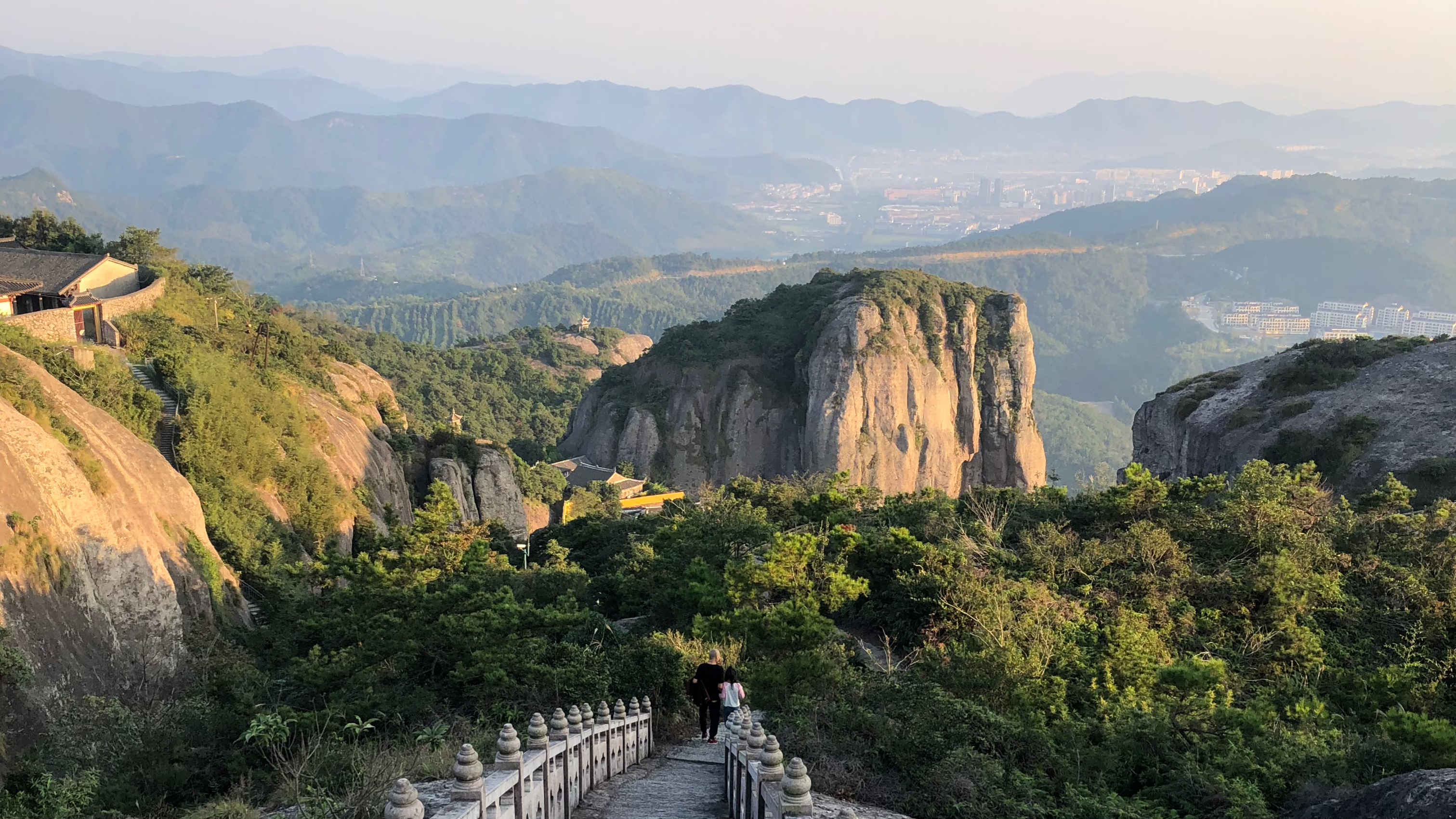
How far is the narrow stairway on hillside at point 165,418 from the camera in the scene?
78.1 feet

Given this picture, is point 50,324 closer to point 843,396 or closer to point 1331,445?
point 1331,445

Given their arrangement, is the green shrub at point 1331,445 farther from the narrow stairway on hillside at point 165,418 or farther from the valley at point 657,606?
the narrow stairway on hillside at point 165,418

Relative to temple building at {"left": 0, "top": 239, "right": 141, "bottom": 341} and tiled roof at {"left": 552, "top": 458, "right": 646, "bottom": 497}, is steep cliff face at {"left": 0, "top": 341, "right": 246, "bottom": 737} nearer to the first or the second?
temple building at {"left": 0, "top": 239, "right": 141, "bottom": 341}

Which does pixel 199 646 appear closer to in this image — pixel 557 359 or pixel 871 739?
pixel 871 739

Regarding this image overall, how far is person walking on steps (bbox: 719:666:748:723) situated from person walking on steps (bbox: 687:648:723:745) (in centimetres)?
7

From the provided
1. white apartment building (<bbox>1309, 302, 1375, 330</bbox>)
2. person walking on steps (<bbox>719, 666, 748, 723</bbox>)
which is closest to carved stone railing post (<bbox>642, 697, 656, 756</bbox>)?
person walking on steps (<bbox>719, 666, 748, 723</bbox>)

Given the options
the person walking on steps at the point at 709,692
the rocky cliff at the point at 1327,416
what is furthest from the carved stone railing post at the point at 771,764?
the rocky cliff at the point at 1327,416

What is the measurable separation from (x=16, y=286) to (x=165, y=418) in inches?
472

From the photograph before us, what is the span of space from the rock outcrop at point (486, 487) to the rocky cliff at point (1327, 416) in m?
23.6

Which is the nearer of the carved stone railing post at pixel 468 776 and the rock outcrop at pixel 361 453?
the carved stone railing post at pixel 468 776

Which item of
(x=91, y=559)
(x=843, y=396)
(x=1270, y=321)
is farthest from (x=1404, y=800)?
(x=1270, y=321)

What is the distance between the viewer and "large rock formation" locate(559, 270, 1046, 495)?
65688 mm

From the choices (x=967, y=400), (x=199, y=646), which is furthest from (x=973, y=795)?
(x=967, y=400)

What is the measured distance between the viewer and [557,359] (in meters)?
97.4
